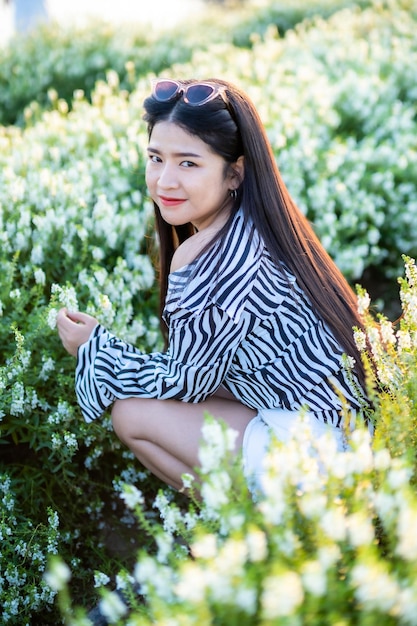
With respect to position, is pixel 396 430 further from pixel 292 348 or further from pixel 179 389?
pixel 179 389

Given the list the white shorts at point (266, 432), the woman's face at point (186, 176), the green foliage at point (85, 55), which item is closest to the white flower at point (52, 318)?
the woman's face at point (186, 176)

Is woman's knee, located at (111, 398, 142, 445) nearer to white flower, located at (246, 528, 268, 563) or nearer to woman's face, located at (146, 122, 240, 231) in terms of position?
woman's face, located at (146, 122, 240, 231)

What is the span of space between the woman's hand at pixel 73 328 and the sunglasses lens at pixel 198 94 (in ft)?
2.84

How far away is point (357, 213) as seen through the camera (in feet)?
15.0

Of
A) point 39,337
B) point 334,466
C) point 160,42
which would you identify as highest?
point 160,42

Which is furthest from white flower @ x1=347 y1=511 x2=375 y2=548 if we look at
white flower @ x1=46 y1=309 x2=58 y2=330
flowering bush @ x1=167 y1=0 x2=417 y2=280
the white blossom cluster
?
flowering bush @ x1=167 y1=0 x2=417 y2=280

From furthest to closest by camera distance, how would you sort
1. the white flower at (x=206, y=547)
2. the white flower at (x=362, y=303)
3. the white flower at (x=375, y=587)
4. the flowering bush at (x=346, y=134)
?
the flowering bush at (x=346, y=134) → the white flower at (x=362, y=303) → the white flower at (x=206, y=547) → the white flower at (x=375, y=587)

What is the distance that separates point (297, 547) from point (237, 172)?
58.9 inches

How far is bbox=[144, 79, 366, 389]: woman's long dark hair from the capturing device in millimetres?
2492

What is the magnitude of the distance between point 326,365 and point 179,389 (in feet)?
1.64

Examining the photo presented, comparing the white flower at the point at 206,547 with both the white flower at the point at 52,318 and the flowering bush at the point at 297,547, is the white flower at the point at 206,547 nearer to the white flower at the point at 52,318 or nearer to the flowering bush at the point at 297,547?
the flowering bush at the point at 297,547

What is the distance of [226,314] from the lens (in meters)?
2.38

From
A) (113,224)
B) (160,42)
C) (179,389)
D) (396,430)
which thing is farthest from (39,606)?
(160,42)

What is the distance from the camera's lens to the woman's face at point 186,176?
2510 millimetres
